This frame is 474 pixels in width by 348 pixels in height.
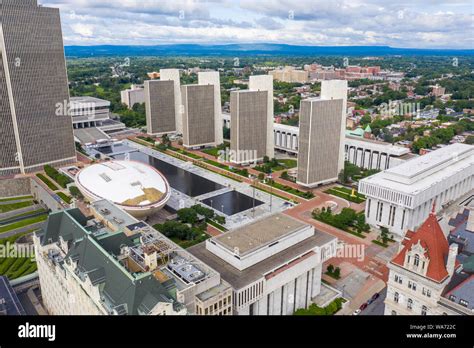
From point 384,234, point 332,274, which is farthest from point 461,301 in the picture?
point 384,234

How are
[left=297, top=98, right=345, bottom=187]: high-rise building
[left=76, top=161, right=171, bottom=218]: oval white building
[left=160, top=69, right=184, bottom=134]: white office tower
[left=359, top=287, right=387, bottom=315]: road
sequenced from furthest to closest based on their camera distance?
[left=160, top=69, right=184, bottom=134]: white office tower
[left=297, top=98, right=345, bottom=187]: high-rise building
[left=76, top=161, right=171, bottom=218]: oval white building
[left=359, top=287, right=387, bottom=315]: road

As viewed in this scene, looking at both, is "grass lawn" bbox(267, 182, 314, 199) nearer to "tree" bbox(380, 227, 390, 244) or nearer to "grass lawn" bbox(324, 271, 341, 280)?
"tree" bbox(380, 227, 390, 244)

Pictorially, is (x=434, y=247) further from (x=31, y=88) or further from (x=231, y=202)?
(x=31, y=88)

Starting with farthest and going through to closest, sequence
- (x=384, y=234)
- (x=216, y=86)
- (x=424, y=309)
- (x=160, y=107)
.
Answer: (x=160, y=107) → (x=216, y=86) → (x=384, y=234) → (x=424, y=309)

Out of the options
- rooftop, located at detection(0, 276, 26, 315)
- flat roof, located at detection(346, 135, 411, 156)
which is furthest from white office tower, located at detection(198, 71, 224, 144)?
rooftop, located at detection(0, 276, 26, 315)

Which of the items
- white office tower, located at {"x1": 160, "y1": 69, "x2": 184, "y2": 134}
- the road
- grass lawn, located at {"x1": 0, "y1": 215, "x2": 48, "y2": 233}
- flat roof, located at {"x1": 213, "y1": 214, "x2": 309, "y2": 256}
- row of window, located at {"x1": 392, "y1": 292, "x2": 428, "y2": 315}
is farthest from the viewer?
white office tower, located at {"x1": 160, "y1": 69, "x2": 184, "y2": 134}
